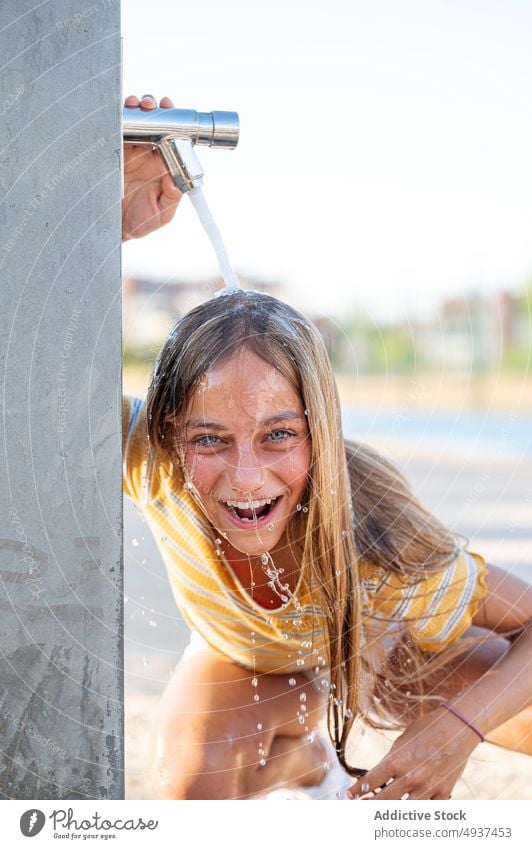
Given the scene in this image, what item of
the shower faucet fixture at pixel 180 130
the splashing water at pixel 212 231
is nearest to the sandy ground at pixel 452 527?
the splashing water at pixel 212 231

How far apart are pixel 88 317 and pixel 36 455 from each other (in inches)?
5.2

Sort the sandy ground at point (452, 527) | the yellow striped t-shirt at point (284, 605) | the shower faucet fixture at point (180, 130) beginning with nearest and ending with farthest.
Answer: the shower faucet fixture at point (180, 130) → the yellow striped t-shirt at point (284, 605) → the sandy ground at point (452, 527)

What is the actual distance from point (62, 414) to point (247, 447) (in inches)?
11.4

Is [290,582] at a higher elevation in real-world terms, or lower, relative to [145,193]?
lower

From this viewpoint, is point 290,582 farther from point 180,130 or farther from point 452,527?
point 452,527

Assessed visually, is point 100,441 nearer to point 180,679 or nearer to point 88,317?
point 88,317

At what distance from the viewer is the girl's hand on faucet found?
3.87 ft

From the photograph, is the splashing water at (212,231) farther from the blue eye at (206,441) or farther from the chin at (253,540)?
the chin at (253,540)

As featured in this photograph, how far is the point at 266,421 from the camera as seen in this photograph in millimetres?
1120

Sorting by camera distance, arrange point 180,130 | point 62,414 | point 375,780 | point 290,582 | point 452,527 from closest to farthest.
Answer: point 62,414
point 180,130
point 375,780
point 290,582
point 452,527

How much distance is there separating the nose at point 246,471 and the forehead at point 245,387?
49 millimetres

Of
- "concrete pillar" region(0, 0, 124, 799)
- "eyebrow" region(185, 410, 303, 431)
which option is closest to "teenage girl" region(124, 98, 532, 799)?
"eyebrow" region(185, 410, 303, 431)

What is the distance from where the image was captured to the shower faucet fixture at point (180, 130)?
1.04 m

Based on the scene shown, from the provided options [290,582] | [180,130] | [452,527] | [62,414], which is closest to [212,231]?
[180,130]
